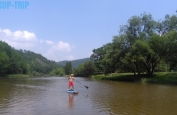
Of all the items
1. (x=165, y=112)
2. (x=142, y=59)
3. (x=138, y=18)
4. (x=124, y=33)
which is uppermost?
(x=138, y=18)

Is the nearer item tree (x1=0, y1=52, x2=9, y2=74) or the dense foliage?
the dense foliage

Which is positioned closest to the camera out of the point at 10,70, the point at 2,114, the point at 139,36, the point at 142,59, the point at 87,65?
the point at 2,114

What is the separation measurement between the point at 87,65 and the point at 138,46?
82.2m

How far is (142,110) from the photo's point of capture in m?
13.9

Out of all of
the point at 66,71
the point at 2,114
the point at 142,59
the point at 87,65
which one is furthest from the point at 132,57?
the point at 66,71

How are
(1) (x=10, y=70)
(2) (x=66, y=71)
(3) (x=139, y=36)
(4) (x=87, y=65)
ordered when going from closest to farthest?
1. (3) (x=139, y=36)
2. (1) (x=10, y=70)
3. (4) (x=87, y=65)
4. (2) (x=66, y=71)

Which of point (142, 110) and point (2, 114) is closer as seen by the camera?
point (2, 114)

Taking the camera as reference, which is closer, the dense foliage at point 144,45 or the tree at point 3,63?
the dense foliage at point 144,45

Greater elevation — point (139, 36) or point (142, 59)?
point (139, 36)

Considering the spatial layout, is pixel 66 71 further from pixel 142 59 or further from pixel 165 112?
pixel 165 112

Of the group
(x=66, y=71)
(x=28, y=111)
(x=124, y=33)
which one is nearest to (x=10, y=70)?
→ (x=66, y=71)

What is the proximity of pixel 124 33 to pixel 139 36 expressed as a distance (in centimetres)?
407

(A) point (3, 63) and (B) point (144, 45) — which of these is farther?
(A) point (3, 63)

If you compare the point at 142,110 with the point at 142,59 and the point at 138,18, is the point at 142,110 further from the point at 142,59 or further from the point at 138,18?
the point at 138,18
